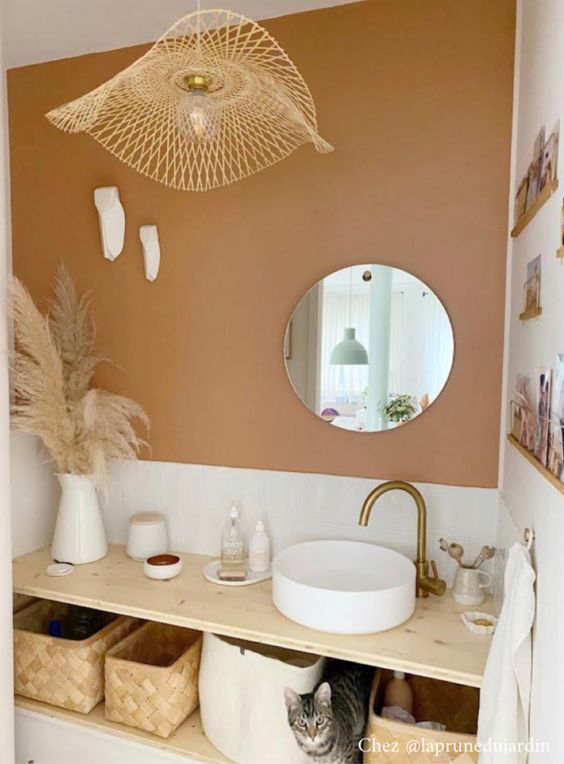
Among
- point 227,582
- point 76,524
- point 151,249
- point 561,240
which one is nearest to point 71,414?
point 76,524

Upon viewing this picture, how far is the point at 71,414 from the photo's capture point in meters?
2.00

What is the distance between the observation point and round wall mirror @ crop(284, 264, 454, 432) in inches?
73.4

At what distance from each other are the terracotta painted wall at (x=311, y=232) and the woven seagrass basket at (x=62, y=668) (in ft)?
2.22

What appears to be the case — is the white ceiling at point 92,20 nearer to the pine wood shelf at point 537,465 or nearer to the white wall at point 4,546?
the white wall at point 4,546

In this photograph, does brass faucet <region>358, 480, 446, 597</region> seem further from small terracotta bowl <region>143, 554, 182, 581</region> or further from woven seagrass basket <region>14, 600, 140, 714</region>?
woven seagrass basket <region>14, 600, 140, 714</region>

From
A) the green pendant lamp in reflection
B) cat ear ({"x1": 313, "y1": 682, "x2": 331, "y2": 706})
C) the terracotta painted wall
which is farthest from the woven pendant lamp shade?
cat ear ({"x1": 313, "y1": 682, "x2": 331, "y2": 706})

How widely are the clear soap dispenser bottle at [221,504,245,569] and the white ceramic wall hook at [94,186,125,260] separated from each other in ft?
3.45

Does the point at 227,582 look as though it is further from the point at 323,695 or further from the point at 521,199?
the point at 521,199

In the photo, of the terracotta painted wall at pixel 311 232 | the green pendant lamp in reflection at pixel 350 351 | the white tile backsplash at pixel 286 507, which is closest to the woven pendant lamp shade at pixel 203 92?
the terracotta painted wall at pixel 311 232

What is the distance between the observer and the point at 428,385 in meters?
1.86

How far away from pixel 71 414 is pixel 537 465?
148cm

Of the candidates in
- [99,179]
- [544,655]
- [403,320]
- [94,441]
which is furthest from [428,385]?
[99,179]

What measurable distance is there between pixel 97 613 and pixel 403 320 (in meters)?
1.51

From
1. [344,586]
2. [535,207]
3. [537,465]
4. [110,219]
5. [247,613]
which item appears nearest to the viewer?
[537,465]
